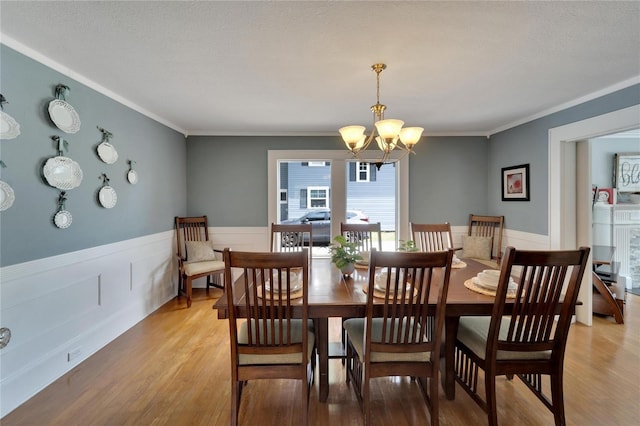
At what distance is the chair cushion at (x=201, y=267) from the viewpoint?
3574mm

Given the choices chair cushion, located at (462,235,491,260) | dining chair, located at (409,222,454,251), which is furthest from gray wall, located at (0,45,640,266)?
dining chair, located at (409,222,454,251)

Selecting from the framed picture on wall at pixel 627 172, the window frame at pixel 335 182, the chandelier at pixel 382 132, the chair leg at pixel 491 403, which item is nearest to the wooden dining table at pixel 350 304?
the chair leg at pixel 491 403

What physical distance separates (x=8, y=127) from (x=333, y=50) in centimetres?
210

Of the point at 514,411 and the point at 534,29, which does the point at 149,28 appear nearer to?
the point at 534,29

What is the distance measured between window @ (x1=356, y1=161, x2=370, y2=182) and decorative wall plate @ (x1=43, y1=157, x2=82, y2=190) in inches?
129

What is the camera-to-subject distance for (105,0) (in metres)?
1.49

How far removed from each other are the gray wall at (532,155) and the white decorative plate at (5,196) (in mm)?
4663

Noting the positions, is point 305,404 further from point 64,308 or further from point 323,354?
point 64,308

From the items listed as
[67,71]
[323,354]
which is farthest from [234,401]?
[67,71]

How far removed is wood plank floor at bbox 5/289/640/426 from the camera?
1.82 meters

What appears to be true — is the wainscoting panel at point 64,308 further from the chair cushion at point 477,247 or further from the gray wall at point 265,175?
the chair cushion at point 477,247

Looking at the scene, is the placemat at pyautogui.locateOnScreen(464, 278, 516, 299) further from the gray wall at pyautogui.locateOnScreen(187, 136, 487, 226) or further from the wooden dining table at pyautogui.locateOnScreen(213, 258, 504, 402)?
the gray wall at pyautogui.locateOnScreen(187, 136, 487, 226)

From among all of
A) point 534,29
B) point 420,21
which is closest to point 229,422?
point 420,21

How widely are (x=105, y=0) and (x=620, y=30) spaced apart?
286 centimetres
